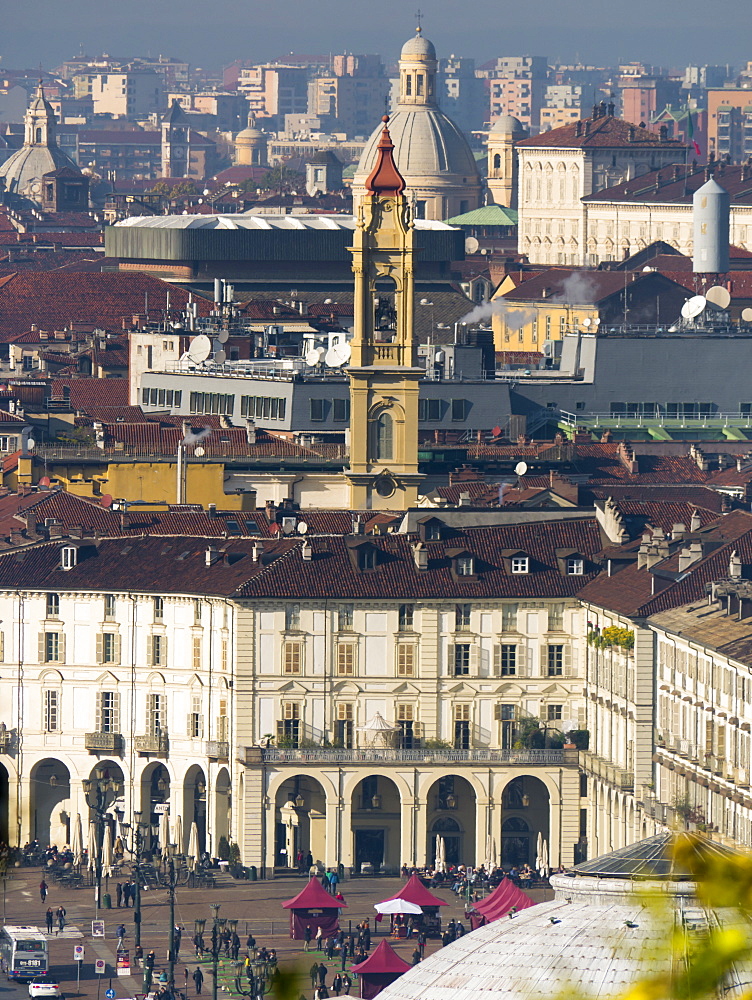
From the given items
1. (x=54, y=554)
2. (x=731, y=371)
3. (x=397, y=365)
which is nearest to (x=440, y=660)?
(x=54, y=554)

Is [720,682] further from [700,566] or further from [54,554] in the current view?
[54,554]

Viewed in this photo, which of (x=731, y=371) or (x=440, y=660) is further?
(x=731, y=371)

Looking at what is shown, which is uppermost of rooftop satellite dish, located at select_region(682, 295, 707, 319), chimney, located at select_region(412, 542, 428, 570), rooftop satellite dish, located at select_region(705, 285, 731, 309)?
rooftop satellite dish, located at select_region(705, 285, 731, 309)

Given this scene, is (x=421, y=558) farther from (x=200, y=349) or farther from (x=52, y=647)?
(x=200, y=349)

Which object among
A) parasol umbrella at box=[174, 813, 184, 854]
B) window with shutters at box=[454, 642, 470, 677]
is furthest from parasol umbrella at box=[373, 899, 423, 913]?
window with shutters at box=[454, 642, 470, 677]

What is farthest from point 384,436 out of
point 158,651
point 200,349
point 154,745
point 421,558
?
point 200,349

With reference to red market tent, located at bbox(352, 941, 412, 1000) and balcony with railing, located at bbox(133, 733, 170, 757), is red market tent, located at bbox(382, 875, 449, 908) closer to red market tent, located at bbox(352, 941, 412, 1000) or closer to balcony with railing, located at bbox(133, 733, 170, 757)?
red market tent, located at bbox(352, 941, 412, 1000)

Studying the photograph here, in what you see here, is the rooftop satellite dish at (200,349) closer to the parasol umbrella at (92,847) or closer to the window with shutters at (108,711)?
the window with shutters at (108,711)
